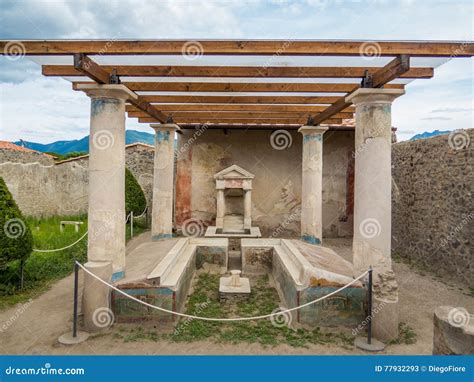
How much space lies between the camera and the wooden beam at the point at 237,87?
602cm

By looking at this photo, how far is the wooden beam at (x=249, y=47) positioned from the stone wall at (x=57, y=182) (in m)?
8.63

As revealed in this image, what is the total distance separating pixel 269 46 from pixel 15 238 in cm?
487

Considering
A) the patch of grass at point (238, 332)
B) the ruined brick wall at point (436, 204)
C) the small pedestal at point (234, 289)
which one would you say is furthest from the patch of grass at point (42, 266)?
the ruined brick wall at point (436, 204)

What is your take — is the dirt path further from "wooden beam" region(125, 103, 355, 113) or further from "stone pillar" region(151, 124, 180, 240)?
"wooden beam" region(125, 103, 355, 113)

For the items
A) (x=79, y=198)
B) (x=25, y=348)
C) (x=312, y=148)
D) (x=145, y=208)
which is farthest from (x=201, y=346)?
(x=79, y=198)

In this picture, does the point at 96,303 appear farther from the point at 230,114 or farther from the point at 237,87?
the point at 230,114

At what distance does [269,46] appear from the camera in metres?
4.31

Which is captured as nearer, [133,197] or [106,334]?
[106,334]

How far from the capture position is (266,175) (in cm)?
1220

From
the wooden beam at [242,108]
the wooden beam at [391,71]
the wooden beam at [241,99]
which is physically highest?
the wooden beam at [242,108]

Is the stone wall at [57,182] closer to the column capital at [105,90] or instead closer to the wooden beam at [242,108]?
the wooden beam at [242,108]

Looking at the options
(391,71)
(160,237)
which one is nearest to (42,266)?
(160,237)

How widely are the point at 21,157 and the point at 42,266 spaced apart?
7.64 m

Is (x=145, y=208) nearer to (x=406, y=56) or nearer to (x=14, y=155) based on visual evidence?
(x=14, y=155)
